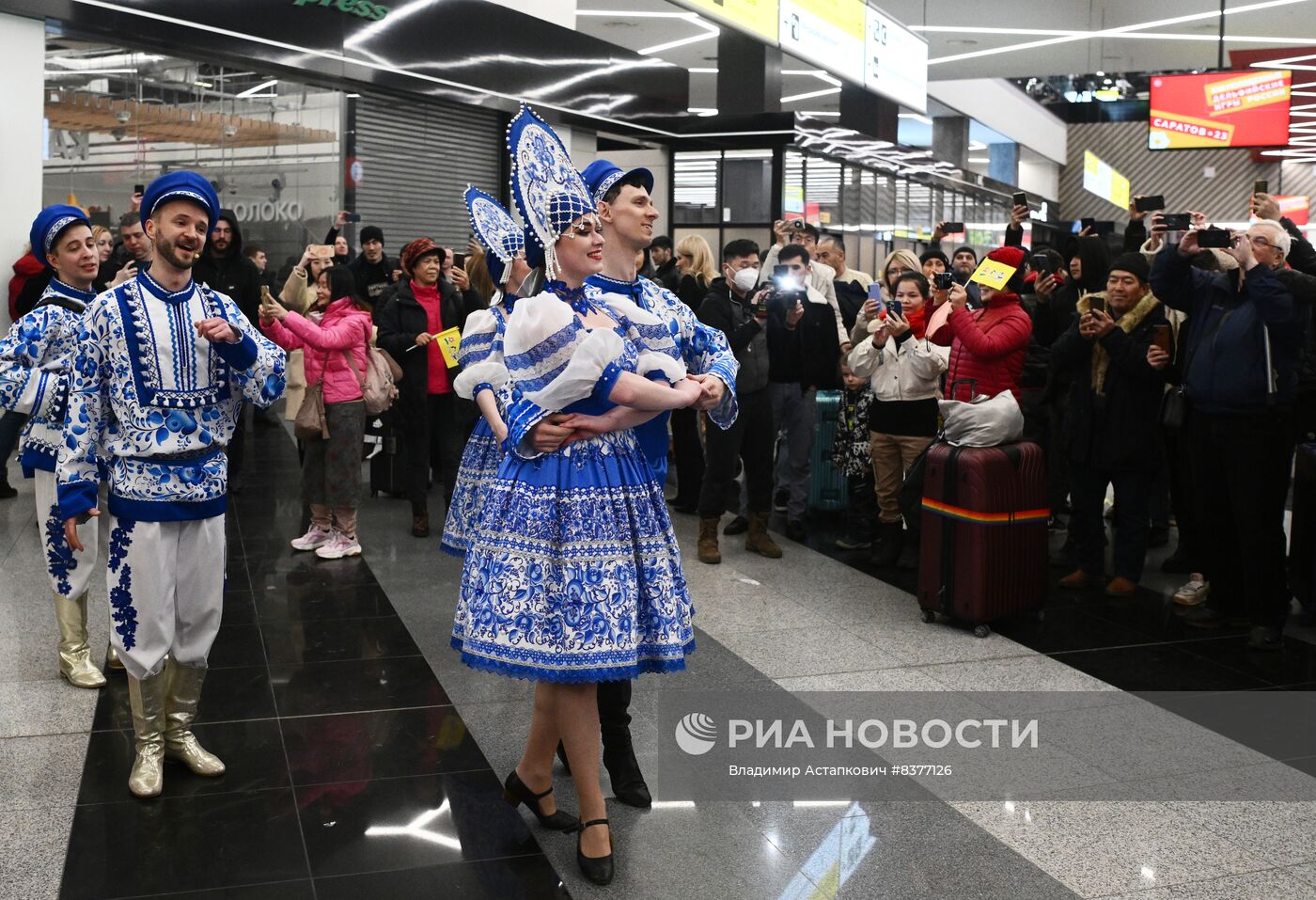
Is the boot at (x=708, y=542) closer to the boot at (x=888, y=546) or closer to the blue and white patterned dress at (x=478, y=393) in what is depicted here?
the boot at (x=888, y=546)

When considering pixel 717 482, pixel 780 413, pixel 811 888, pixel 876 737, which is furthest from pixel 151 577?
pixel 780 413

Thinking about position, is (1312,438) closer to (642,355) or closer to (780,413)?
(780,413)

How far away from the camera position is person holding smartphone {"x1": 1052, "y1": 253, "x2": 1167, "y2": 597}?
5.79 meters

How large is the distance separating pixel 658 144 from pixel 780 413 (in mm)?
9031

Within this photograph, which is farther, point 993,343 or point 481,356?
point 993,343

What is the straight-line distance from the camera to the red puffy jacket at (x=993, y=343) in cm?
573

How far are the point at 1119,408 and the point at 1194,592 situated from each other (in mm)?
930

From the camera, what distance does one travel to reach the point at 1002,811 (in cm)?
343

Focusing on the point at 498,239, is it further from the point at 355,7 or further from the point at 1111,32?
the point at 1111,32

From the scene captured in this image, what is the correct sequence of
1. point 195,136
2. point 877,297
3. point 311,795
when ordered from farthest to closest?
point 195,136
point 877,297
point 311,795

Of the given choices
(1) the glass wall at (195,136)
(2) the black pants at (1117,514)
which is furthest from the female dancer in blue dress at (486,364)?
(1) the glass wall at (195,136)

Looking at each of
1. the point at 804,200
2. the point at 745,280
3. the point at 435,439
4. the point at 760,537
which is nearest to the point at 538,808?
the point at 760,537

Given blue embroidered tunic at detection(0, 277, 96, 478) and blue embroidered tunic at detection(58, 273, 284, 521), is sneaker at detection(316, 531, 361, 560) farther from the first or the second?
blue embroidered tunic at detection(58, 273, 284, 521)

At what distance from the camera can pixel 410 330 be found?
7176mm
